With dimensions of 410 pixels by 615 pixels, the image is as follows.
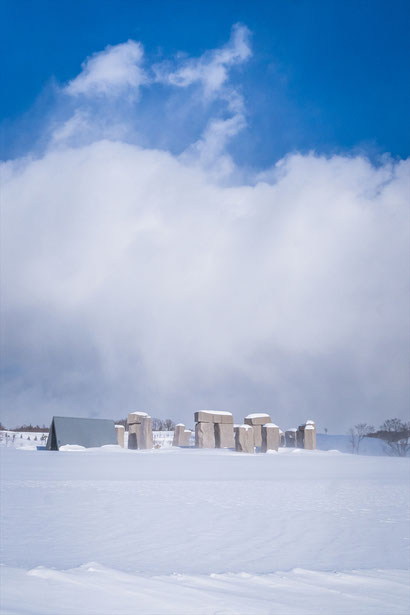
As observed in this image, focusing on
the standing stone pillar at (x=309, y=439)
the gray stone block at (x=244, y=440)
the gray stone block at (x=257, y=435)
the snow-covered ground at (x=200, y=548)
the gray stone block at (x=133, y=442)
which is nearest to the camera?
the snow-covered ground at (x=200, y=548)

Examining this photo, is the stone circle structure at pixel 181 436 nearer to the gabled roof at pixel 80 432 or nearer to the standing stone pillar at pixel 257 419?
the gabled roof at pixel 80 432

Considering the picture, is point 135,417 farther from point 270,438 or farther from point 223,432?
point 270,438

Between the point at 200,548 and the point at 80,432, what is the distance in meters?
23.2

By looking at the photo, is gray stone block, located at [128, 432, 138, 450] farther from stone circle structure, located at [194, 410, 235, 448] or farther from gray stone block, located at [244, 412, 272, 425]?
gray stone block, located at [244, 412, 272, 425]

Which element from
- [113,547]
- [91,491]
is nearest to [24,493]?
[91,491]

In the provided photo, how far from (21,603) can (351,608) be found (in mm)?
2444

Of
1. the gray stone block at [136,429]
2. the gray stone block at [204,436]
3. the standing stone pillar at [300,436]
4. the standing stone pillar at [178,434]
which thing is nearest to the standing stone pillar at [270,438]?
the gray stone block at [204,436]

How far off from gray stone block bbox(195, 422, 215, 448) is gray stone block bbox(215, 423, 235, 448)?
1.16 feet

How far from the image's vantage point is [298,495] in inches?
412

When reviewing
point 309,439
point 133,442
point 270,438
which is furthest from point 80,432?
point 309,439

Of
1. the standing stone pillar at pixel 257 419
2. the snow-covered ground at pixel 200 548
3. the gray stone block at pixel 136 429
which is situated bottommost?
the snow-covered ground at pixel 200 548

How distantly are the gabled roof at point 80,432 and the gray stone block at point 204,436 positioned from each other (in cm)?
466

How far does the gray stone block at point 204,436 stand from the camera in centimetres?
2775

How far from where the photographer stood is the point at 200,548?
615cm
